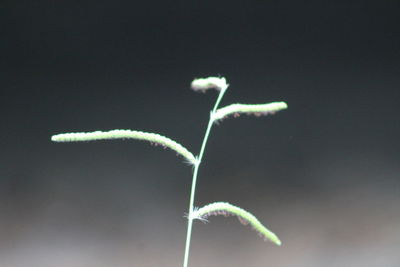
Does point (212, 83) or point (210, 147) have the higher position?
point (210, 147)

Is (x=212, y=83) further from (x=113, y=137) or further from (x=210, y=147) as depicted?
(x=210, y=147)

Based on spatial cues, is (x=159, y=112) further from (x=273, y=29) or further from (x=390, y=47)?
(x=390, y=47)

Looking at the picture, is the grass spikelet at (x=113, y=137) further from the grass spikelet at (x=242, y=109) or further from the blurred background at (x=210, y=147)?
the blurred background at (x=210, y=147)

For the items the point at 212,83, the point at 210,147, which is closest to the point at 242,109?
the point at 212,83

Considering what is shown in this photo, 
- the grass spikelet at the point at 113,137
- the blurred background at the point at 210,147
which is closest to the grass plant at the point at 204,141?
the grass spikelet at the point at 113,137

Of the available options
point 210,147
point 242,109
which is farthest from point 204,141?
point 210,147

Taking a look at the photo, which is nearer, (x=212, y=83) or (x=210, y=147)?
(x=212, y=83)

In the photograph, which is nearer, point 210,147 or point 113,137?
point 113,137

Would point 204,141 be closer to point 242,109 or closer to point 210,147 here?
point 242,109

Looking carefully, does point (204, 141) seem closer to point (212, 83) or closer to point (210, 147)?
point (212, 83)

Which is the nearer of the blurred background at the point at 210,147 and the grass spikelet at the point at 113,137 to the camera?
the grass spikelet at the point at 113,137

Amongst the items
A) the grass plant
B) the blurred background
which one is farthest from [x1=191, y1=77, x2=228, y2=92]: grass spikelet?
the blurred background

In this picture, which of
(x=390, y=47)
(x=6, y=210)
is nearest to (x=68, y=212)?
(x=6, y=210)
